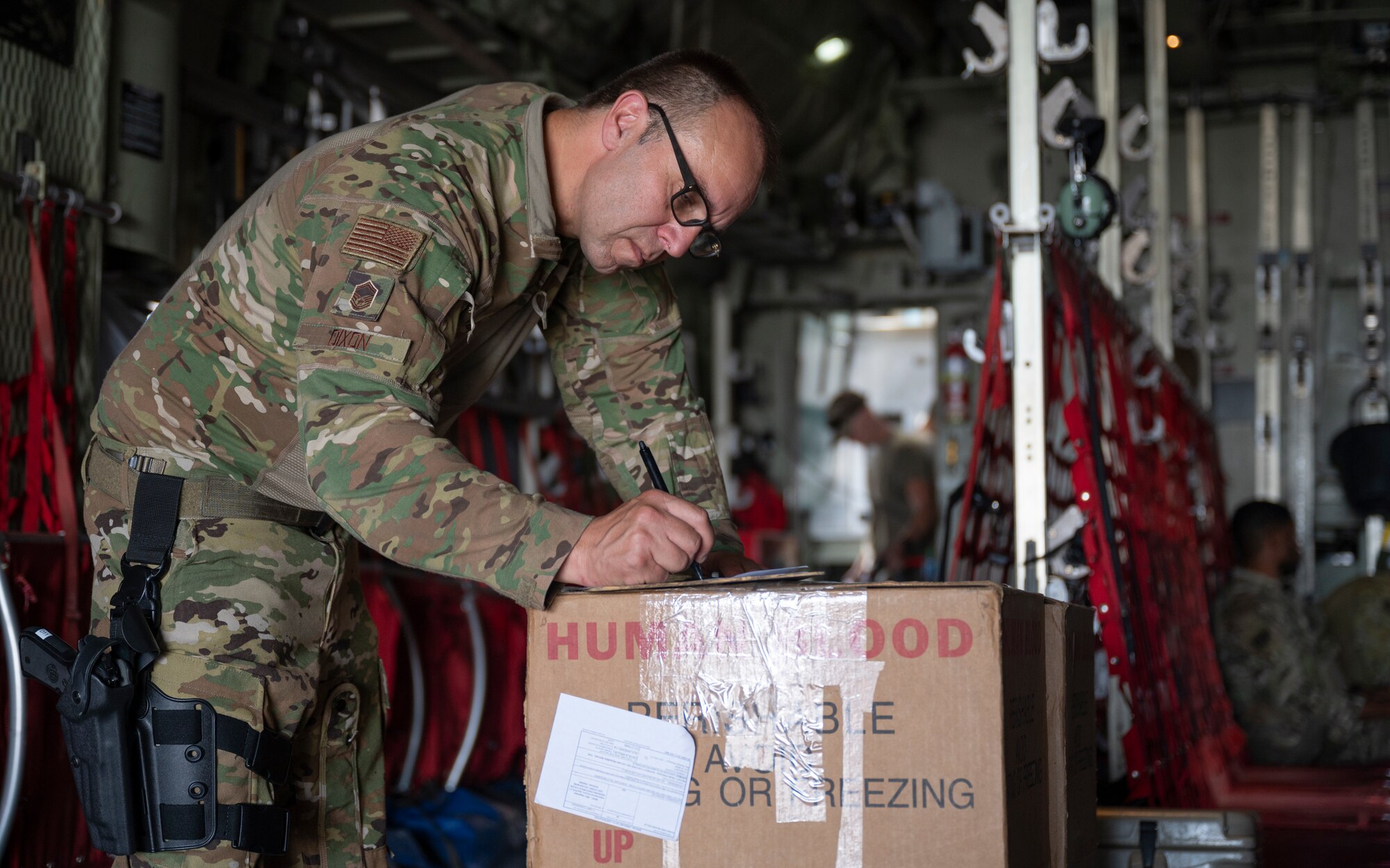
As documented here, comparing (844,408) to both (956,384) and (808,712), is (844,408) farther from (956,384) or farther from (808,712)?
(808,712)

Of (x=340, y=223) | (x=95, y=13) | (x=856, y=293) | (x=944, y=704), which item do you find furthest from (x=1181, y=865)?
(x=856, y=293)

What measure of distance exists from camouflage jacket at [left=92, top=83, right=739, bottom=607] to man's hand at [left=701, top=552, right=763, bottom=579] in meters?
0.07

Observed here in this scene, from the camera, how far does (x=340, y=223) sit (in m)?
1.62

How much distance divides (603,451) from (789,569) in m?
0.89

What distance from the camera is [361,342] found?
60.0 inches

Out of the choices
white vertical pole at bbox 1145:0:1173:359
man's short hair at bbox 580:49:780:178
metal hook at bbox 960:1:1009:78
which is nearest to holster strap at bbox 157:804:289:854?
man's short hair at bbox 580:49:780:178

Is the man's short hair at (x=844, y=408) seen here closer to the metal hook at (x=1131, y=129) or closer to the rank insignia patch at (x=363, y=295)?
the metal hook at (x=1131, y=129)

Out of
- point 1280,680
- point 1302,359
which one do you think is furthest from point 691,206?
point 1302,359

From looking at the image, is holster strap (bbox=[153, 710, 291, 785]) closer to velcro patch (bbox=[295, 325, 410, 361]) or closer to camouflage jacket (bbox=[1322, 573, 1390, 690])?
velcro patch (bbox=[295, 325, 410, 361])

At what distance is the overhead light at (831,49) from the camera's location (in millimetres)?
7746

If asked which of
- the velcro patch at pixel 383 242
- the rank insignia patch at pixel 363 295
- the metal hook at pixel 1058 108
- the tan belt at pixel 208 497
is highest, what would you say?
the metal hook at pixel 1058 108

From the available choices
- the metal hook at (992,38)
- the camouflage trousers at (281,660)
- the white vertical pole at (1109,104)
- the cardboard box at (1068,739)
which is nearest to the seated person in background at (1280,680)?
the white vertical pole at (1109,104)

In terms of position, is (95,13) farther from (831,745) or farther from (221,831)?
(831,745)

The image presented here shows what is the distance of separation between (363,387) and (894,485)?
731 cm
